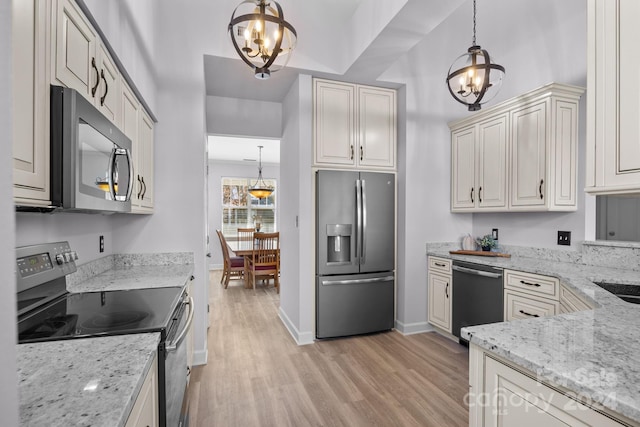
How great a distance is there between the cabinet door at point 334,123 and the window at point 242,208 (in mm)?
4841

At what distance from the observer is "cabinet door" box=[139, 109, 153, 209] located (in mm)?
2293

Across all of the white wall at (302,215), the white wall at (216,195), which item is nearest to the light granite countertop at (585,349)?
the white wall at (302,215)

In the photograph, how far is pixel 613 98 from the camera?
111 centimetres

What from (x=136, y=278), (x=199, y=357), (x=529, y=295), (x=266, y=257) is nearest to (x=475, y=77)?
(x=529, y=295)

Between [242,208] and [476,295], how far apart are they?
623 cm

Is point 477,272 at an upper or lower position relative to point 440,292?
upper

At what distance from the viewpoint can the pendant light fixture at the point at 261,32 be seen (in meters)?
1.49

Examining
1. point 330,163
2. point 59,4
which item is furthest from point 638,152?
point 330,163

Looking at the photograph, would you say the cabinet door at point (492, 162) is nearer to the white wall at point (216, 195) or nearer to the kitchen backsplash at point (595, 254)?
the kitchen backsplash at point (595, 254)

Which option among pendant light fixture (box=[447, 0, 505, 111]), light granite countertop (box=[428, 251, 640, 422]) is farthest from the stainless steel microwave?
pendant light fixture (box=[447, 0, 505, 111])

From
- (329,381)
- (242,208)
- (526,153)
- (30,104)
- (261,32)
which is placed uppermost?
(261,32)

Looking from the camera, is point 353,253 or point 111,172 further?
point 353,253

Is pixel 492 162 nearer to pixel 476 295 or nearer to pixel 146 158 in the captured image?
pixel 476 295

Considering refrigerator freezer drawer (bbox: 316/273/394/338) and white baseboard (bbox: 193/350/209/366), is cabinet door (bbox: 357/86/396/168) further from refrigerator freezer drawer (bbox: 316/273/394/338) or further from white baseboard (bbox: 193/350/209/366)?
white baseboard (bbox: 193/350/209/366)
